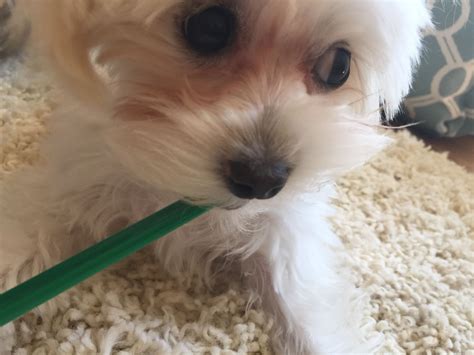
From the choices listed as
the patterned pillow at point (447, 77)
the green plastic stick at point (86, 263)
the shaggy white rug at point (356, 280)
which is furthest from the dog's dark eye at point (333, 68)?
the patterned pillow at point (447, 77)

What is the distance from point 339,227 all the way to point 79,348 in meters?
0.70

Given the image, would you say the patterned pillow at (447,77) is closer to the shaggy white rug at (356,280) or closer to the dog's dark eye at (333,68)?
the shaggy white rug at (356,280)

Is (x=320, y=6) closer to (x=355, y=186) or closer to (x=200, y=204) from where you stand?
(x=200, y=204)

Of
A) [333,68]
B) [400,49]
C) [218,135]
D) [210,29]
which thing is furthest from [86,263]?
[400,49]

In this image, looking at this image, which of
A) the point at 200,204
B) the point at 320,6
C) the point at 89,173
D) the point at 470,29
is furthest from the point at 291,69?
the point at 470,29

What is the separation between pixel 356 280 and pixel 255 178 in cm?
60

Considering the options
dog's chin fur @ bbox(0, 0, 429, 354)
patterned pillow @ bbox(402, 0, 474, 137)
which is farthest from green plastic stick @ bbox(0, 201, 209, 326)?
patterned pillow @ bbox(402, 0, 474, 137)

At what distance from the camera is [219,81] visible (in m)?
0.89

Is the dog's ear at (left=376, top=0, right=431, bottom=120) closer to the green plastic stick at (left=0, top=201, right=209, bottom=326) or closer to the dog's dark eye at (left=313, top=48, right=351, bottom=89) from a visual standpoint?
the dog's dark eye at (left=313, top=48, right=351, bottom=89)

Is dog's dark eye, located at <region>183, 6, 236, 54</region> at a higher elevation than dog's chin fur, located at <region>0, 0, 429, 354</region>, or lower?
higher

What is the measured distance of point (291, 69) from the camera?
0.93 meters

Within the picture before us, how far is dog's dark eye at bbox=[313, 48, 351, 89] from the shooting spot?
0.98 metres

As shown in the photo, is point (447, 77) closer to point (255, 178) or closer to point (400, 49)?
point (400, 49)

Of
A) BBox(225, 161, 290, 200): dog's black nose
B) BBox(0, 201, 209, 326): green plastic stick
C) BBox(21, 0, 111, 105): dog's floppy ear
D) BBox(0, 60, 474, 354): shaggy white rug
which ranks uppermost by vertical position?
BBox(21, 0, 111, 105): dog's floppy ear
